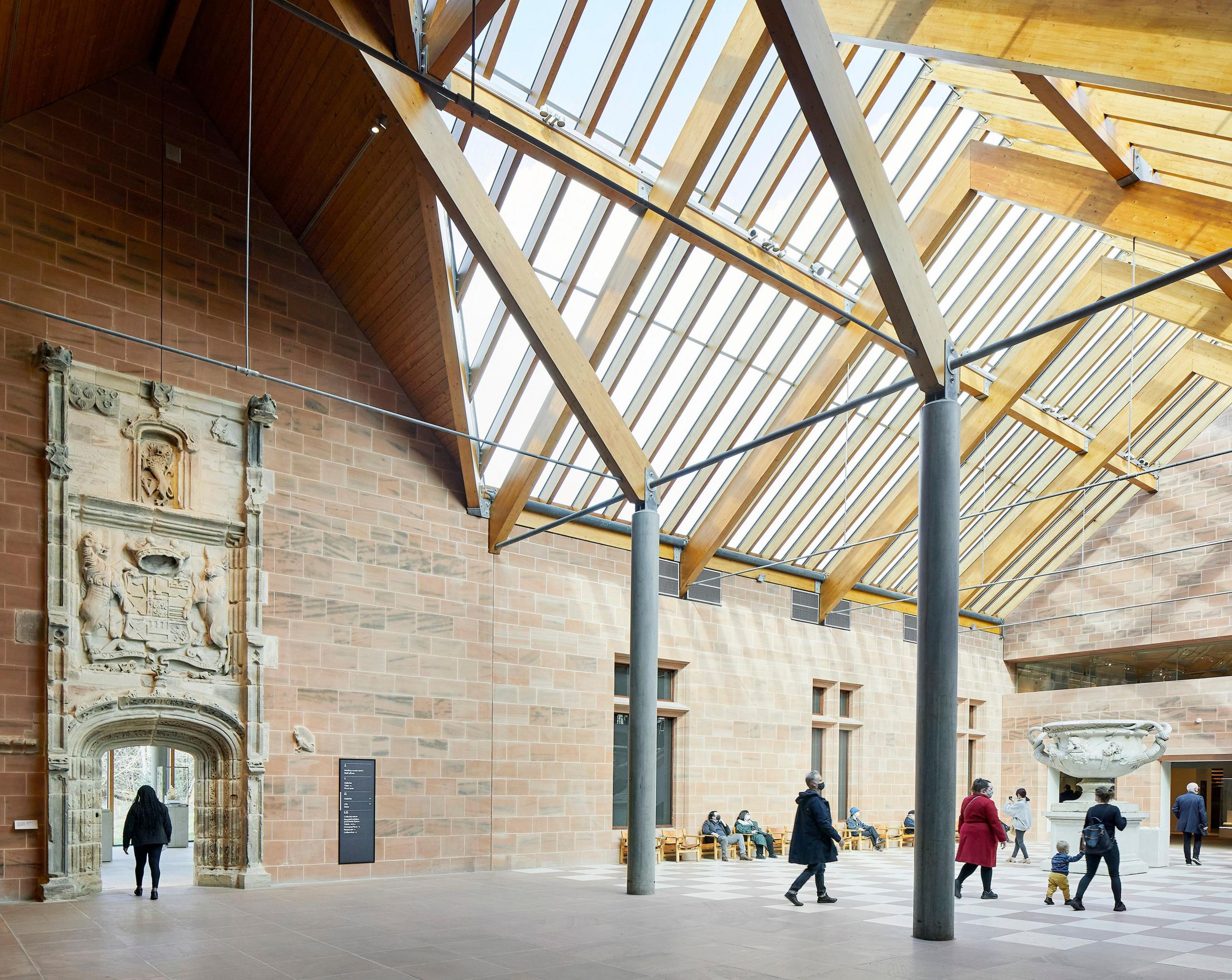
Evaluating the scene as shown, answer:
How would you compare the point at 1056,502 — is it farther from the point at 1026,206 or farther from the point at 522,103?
the point at 522,103

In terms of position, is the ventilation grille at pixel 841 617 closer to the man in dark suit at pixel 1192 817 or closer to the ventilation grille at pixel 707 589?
the ventilation grille at pixel 707 589

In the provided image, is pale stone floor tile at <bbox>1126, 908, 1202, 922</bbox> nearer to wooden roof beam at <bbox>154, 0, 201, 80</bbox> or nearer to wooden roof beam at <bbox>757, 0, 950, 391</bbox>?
wooden roof beam at <bbox>757, 0, 950, 391</bbox>

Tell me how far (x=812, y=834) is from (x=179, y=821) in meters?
16.3

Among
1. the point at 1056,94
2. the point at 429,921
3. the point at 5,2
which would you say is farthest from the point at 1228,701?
the point at 5,2

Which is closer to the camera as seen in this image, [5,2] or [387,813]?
[5,2]

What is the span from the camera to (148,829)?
10805 millimetres

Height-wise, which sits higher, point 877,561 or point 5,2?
point 5,2

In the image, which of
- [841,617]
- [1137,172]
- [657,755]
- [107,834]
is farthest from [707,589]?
[107,834]

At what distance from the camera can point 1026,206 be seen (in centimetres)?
1344

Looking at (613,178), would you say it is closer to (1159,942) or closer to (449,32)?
(449,32)

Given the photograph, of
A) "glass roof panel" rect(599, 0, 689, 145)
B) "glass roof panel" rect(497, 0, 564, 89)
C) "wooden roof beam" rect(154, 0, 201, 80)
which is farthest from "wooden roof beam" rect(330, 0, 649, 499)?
"wooden roof beam" rect(154, 0, 201, 80)

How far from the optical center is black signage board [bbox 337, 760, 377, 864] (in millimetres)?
13398

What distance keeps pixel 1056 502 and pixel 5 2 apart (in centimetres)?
2118

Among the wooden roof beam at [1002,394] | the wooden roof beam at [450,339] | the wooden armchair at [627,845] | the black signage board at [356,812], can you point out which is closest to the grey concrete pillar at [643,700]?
the wooden roof beam at [450,339]
